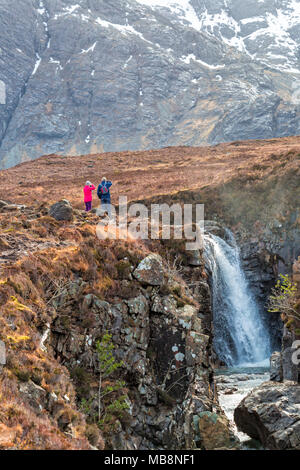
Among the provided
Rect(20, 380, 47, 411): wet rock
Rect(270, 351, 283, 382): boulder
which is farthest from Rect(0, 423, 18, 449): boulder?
Rect(270, 351, 283, 382): boulder

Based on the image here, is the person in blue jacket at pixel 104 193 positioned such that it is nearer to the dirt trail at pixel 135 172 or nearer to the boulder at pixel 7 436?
the dirt trail at pixel 135 172

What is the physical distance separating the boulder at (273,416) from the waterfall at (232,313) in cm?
1190

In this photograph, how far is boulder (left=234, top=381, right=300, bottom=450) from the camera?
13.9 meters

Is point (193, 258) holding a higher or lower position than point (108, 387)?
higher

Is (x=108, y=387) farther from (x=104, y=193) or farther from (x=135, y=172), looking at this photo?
(x=135, y=172)

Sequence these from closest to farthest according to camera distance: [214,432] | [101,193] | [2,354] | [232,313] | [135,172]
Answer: [2,354], [214,432], [101,193], [232,313], [135,172]

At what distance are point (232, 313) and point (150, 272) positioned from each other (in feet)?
57.6

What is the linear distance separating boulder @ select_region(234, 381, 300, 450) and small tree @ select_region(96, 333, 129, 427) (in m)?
6.01

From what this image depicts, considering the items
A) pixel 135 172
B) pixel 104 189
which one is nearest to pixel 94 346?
pixel 104 189

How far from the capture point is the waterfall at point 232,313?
2914cm

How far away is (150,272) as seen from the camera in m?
→ 14.8

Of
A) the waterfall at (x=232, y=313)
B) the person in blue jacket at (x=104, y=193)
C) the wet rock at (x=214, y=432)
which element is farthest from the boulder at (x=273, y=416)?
the person in blue jacket at (x=104, y=193)

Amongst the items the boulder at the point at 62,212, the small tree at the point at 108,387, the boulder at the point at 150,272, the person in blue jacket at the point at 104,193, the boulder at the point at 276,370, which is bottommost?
the boulder at the point at 276,370
